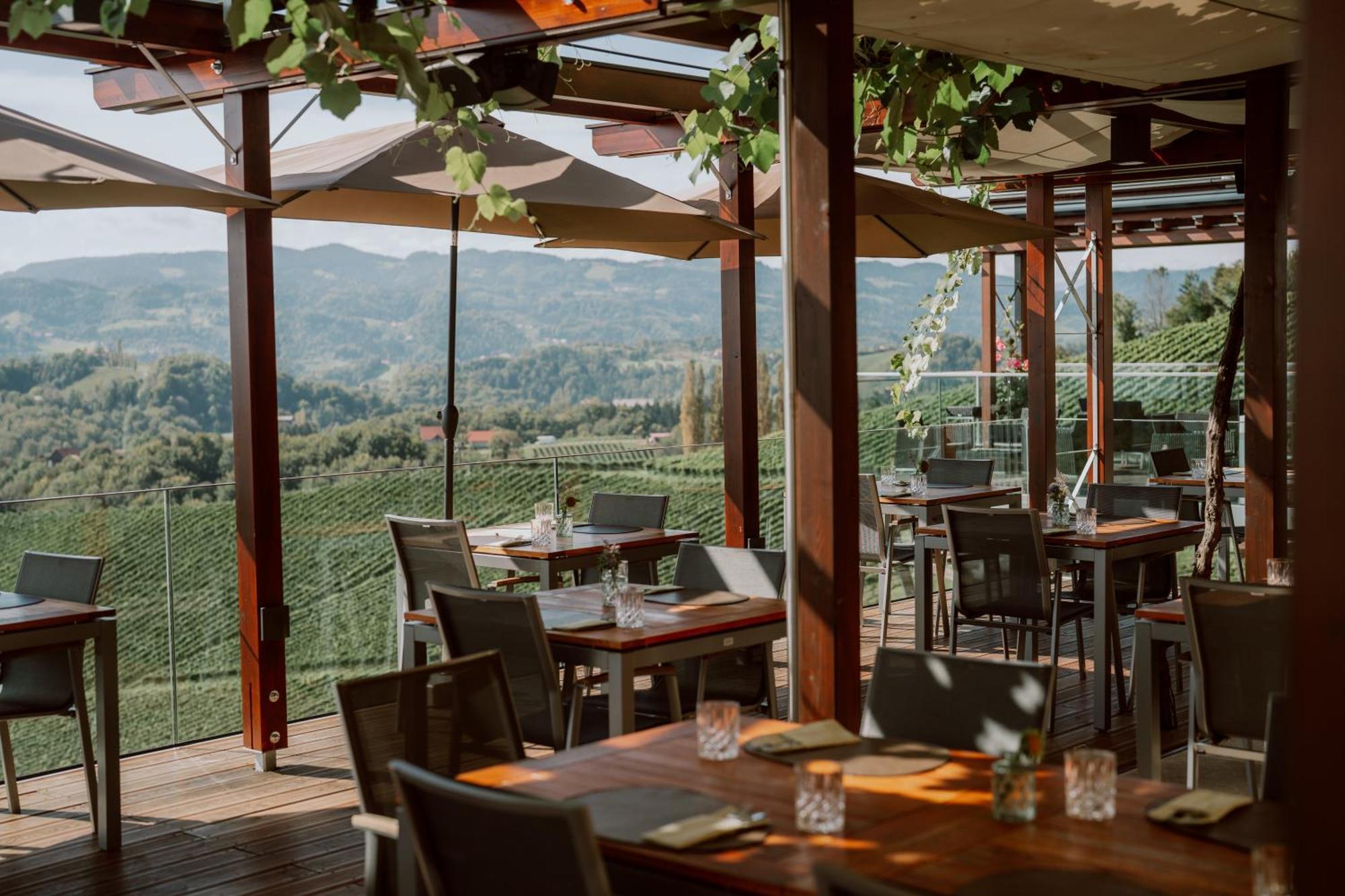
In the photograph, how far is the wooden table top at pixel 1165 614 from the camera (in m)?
4.70

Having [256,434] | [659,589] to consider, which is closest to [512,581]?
[256,434]

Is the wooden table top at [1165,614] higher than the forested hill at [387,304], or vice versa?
the forested hill at [387,304]

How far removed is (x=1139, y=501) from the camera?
7.64m

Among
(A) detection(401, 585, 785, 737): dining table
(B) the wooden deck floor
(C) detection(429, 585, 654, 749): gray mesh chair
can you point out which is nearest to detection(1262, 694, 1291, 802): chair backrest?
(A) detection(401, 585, 785, 737): dining table

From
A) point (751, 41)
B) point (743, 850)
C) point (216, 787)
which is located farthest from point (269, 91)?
point (743, 850)

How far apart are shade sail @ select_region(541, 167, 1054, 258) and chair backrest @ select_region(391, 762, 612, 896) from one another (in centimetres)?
401

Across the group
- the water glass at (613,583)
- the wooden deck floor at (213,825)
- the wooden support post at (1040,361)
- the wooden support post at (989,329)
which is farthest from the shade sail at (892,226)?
the wooden support post at (989,329)

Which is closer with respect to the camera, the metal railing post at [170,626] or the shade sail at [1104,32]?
the shade sail at [1104,32]

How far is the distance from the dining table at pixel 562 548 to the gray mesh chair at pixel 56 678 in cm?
160

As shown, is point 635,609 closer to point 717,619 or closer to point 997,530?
point 717,619

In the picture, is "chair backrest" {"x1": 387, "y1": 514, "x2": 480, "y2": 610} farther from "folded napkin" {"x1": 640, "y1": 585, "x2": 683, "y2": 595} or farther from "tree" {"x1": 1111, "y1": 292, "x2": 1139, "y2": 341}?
"tree" {"x1": 1111, "y1": 292, "x2": 1139, "y2": 341}

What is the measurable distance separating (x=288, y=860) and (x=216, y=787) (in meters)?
1.14

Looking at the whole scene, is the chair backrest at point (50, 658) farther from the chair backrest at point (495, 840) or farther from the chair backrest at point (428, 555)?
the chair backrest at point (495, 840)

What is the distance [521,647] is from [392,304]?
34185mm
